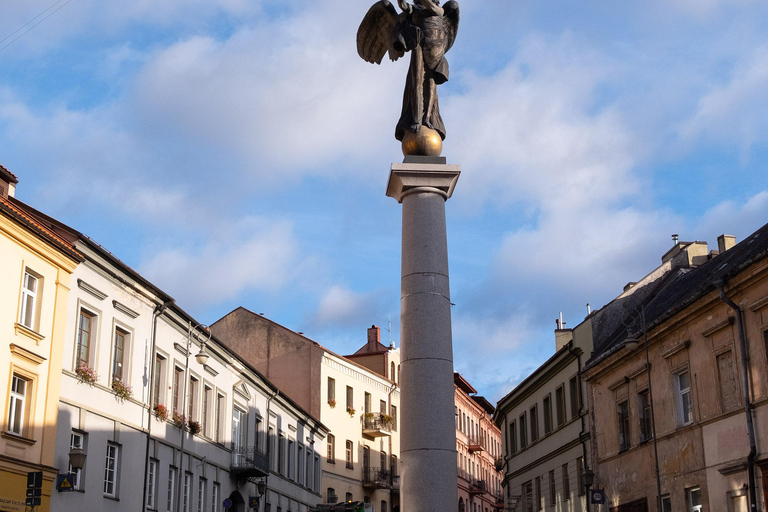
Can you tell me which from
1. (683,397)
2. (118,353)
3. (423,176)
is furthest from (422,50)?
(118,353)

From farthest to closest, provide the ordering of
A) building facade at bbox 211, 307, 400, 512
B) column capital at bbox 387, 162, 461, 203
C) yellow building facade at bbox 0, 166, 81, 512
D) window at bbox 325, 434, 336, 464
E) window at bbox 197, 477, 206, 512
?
1. window at bbox 325, 434, 336, 464
2. building facade at bbox 211, 307, 400, 512
3. window at bbox 197, 477, 206, 512
4. yellow building facade at bbox 0, 166, 81, 512
5. column capital at bbox 387, 162, 461, 203

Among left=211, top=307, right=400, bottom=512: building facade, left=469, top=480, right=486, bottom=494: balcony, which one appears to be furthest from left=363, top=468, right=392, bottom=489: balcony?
left=469, top=480, right=486, bottom=494: balcony

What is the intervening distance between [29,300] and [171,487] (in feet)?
33.2

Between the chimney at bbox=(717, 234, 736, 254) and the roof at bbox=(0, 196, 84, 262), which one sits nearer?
the roof at bbox=(0, 196, 84, 262)

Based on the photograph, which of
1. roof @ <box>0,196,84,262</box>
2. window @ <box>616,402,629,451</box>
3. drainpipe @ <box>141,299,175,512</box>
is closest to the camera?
roof @ <box>0,196,84,262</box>

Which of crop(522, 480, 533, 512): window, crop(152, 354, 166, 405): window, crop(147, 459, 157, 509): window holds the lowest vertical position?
crop(147, 459, 157, 509): window

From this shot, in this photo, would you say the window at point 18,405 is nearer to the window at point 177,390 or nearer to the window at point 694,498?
the window at point 177,390

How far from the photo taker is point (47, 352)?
23.0 m

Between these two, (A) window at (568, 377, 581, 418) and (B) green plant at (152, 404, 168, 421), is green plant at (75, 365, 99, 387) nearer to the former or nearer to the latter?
(B) green plant at (152, 404, 168, 421)

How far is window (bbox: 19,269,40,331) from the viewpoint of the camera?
22297mm

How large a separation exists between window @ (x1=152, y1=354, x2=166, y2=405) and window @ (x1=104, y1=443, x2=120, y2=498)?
3190 mm

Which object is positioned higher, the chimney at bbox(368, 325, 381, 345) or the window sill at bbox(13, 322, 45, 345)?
the chimney at bbox(368, 325, 381, 345)

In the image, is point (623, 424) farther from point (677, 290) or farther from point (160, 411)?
point (160, 411)

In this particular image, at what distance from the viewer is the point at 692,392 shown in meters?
24.3
